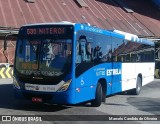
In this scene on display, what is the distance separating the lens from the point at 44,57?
1109cm

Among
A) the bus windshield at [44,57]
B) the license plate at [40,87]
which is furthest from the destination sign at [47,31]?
the license plate at [40,87]

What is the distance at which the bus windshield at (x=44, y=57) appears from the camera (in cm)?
1089

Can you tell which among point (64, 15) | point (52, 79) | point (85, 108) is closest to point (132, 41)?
point (85, 108)

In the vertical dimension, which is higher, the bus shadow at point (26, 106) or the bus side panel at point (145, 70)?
the bus side panel at point (145, 70)

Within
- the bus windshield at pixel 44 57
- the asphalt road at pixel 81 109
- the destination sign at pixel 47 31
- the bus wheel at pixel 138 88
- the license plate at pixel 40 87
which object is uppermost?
the destination sign at pixel 47 31

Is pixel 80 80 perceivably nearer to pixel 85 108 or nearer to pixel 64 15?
pixel 85 108

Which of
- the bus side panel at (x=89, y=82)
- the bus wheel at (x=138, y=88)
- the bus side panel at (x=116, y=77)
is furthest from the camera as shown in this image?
the bus wheel at (x=138, y=88)

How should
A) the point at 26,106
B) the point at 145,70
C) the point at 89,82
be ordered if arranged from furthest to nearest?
the point at 145,70 → the point at 26,106 → the point at 89,82

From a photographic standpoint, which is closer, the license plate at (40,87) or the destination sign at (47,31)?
the license plate at (40,87)

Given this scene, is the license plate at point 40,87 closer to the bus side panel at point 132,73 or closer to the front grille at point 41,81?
the front grille at point 41,81

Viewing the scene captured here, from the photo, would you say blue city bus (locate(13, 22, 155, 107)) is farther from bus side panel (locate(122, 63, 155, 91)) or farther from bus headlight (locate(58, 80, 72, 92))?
bus side panel (locate(122, 63, 155, 91))

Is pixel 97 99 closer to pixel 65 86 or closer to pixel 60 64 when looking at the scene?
pixel 65 86

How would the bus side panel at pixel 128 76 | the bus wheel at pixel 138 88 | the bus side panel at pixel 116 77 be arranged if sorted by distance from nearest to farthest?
the bus side panel at pixel 116 77, the bus side panel at pixel 128 76, the bus wheel at pixel 138 88

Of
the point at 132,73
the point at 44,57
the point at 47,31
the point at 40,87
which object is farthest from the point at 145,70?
the point at 40,87
